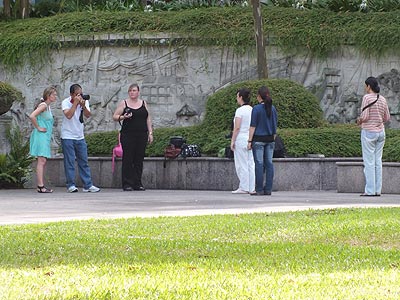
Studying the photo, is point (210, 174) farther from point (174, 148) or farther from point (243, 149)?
point (243, 149)

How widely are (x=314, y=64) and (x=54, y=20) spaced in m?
6.96

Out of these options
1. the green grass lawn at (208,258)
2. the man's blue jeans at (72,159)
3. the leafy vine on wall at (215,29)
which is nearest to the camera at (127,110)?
the man's blue jeans at (72,159)

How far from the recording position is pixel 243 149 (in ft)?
60.8

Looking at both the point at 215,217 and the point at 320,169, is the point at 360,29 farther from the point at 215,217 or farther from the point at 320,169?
the point at 215,217

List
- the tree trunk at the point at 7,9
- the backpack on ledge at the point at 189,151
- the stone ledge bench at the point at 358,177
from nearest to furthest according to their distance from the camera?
the stone ledge bench at the point at 358,177, the backpack on ledge at the point at 189,151, the tree trunk at the point at 7,9

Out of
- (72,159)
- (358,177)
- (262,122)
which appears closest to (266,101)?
(262,122)

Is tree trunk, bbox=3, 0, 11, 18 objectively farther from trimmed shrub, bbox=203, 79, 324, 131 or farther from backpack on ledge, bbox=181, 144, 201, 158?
backpack on ledge, bbox=181, 144, 201, 158

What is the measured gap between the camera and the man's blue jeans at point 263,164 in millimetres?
17750

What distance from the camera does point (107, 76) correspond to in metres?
28.9

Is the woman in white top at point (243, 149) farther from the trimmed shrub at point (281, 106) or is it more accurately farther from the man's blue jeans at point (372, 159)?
the trimmed shrub at point (281, 106)

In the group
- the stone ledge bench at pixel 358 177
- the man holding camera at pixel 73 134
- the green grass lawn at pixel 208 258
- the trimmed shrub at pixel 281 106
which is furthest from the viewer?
the trimmed shrub at pixel 281 106

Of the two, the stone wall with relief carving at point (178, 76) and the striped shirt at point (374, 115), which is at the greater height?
the stone wall with relief carving at point (178, 76)

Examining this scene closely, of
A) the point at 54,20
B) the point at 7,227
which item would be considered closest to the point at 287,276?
the point at 7,227

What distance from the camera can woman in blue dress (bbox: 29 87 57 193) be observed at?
19.0m
